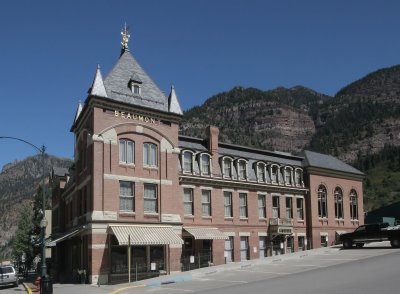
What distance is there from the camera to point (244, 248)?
1757 inches

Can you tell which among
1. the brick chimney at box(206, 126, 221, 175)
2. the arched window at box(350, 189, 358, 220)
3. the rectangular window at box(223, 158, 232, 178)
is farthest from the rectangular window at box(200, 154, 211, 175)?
the arched window at box(350, 189, 358, 220)

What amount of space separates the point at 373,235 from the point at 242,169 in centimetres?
1252

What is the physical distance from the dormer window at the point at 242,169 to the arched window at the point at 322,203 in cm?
961

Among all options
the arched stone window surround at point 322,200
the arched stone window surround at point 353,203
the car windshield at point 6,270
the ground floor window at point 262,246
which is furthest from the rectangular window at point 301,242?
the car windshield at point 6,270

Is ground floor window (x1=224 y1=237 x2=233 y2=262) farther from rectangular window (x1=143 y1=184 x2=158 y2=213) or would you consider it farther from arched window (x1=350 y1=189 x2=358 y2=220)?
arched window (x1=350 y1=189 x2=358 y2=220)

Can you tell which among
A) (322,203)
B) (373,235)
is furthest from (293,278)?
(322,203)

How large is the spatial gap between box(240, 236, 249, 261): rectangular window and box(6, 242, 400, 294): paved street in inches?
217

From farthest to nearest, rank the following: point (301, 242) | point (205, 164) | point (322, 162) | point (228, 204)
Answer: point (322, 162), point (301, 242), point (228, 204), point (205, 164)

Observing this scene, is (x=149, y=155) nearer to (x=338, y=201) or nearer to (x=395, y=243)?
(x=395, y=243)

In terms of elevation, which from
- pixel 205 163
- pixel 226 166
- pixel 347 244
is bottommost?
pixel 347 244

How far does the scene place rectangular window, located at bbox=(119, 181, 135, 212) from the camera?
35.7 metres

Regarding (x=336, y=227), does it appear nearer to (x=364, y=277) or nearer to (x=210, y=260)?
(x=210, y=260)

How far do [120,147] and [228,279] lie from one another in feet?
41.1

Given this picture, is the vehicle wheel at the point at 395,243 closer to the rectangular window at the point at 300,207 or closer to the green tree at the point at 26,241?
the rectangular window at the point at 300,207
